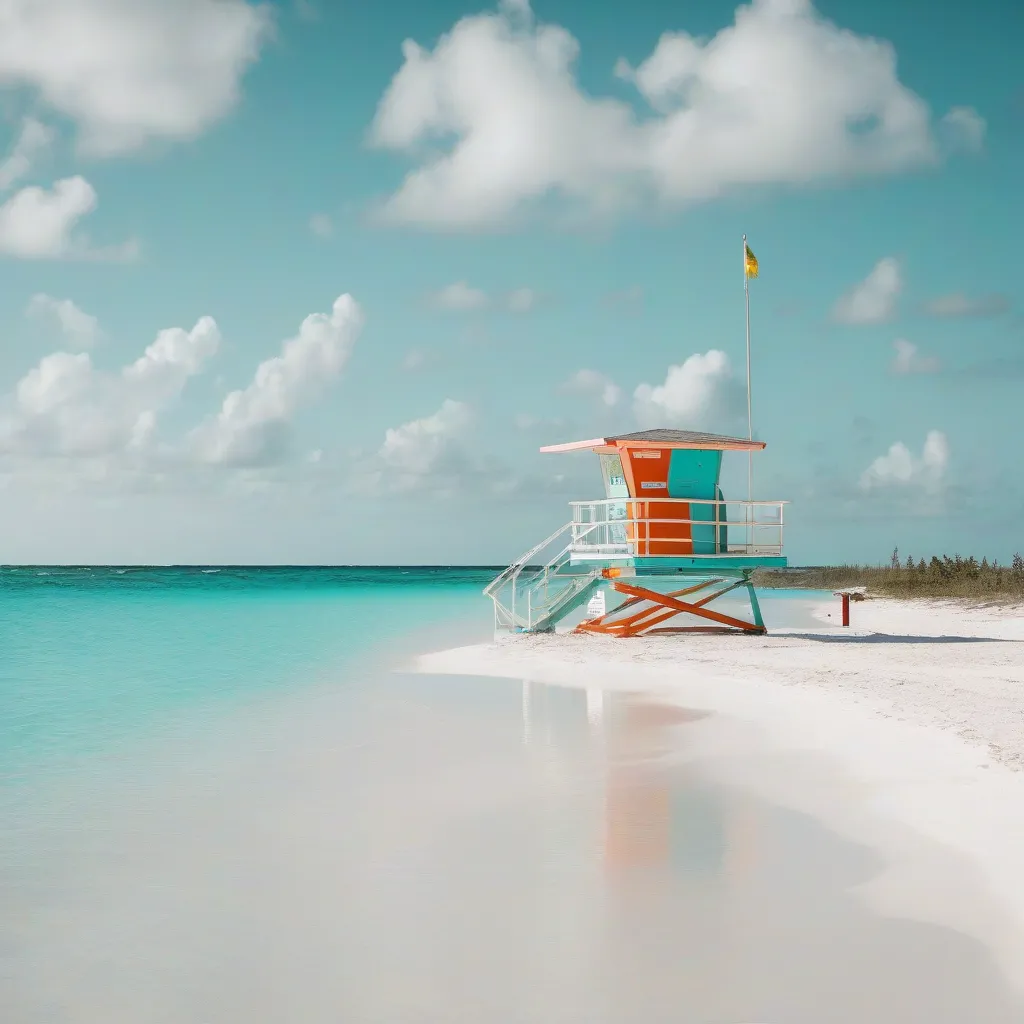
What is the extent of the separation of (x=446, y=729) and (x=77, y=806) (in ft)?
14.9

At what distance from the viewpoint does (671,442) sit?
2041 centimetres

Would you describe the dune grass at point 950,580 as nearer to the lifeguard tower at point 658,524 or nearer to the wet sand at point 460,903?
the lifeguard tower at point 658,524

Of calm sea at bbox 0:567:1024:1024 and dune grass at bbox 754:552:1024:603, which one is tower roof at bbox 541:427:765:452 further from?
dune grass at bbox 754:552:1024:603

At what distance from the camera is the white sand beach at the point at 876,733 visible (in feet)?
21.2

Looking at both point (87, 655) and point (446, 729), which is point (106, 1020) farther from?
point (87, 655)

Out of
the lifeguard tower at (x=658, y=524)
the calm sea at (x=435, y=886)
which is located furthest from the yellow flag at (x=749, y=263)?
the calm sea at (x=435, y=886)

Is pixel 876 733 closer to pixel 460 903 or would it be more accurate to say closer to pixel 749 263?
pixel 460 903

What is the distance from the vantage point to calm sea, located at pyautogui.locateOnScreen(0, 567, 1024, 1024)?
5.07 metres

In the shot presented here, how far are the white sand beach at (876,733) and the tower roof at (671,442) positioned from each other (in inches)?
153

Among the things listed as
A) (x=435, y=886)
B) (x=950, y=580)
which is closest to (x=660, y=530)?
(x=435, y=886)

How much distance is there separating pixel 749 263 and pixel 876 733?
15.3 m

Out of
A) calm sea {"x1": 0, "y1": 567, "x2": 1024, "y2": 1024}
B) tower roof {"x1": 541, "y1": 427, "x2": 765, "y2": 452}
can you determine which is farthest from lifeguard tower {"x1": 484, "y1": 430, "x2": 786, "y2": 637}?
calm sea {"x1": 0, "y1": 567, "x2": 1024, "y2": 1024}

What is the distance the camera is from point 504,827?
801cm

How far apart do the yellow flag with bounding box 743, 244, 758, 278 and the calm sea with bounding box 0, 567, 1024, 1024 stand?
13.7m
